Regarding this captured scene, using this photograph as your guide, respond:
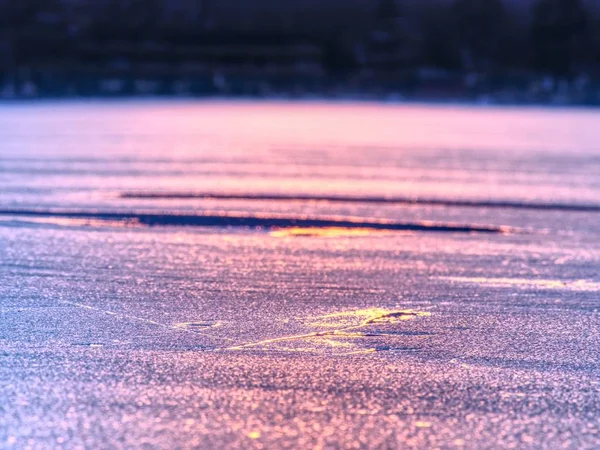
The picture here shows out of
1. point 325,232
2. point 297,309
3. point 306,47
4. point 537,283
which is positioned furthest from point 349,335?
point 306,47

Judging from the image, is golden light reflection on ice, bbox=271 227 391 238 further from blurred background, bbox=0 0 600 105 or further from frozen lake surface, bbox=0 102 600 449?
blurred background, bbox=0 0 600 105

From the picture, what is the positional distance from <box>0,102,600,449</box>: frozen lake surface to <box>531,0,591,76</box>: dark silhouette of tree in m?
82.6

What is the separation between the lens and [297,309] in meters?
6.34

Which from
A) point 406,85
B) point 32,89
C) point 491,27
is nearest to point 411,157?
point 32,89

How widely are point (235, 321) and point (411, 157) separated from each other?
12.8 meters

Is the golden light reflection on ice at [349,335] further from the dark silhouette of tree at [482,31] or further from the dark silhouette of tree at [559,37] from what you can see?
the dark silhouette of tree at [482,31]

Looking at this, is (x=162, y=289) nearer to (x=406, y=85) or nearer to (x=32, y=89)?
(x=32, y=89)

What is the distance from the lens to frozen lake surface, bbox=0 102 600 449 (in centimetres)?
421

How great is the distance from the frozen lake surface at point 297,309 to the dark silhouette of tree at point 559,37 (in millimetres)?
82628

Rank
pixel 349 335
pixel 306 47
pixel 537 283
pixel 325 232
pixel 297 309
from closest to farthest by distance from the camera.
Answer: pixel 349 335, pixel 297 309, pixel 537 283, pixel 325 232, pixel 306 47

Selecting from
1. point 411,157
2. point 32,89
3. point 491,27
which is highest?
point 491,27

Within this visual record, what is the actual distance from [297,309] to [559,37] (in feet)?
305

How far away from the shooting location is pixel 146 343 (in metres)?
5.43

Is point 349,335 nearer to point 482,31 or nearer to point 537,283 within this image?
point 537,283
